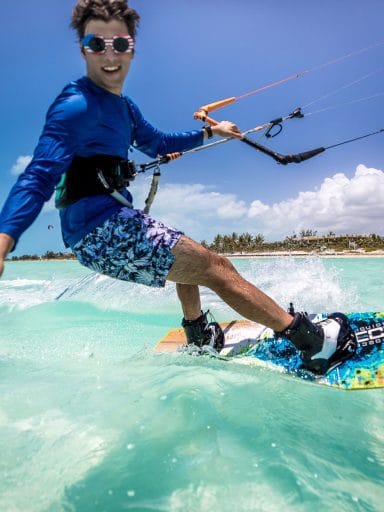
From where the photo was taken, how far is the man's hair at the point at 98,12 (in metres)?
2.61

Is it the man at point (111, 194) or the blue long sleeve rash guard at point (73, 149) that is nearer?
the blue long sleeve rash guard at point (73, 149)

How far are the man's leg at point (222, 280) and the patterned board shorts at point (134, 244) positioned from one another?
9cm

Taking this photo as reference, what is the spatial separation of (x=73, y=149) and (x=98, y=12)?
3.21 ft

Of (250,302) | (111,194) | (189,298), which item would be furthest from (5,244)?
(189,298)

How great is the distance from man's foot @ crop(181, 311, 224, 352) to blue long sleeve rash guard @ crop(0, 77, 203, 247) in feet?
4.76

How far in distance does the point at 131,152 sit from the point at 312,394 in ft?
8.10

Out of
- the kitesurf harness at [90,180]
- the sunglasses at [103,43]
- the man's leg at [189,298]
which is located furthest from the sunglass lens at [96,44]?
the man's leg at [189,298]

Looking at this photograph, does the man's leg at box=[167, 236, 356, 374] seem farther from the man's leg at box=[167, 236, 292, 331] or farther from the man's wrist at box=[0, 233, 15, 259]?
the man's wrist at box=[0, 233, 15, 259]

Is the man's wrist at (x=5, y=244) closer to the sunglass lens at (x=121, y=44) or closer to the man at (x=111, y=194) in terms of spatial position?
the man at (x=111, y=194)

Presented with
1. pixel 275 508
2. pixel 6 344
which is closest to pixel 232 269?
pixel 275 508

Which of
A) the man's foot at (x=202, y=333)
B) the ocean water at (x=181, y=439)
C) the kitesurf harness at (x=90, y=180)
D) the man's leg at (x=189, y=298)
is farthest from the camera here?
the man's foot at (x=202, y=333)

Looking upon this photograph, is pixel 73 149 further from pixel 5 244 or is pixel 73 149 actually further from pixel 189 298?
pixel 189 298

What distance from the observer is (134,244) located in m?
2.69

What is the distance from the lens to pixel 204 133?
3.90 meters
